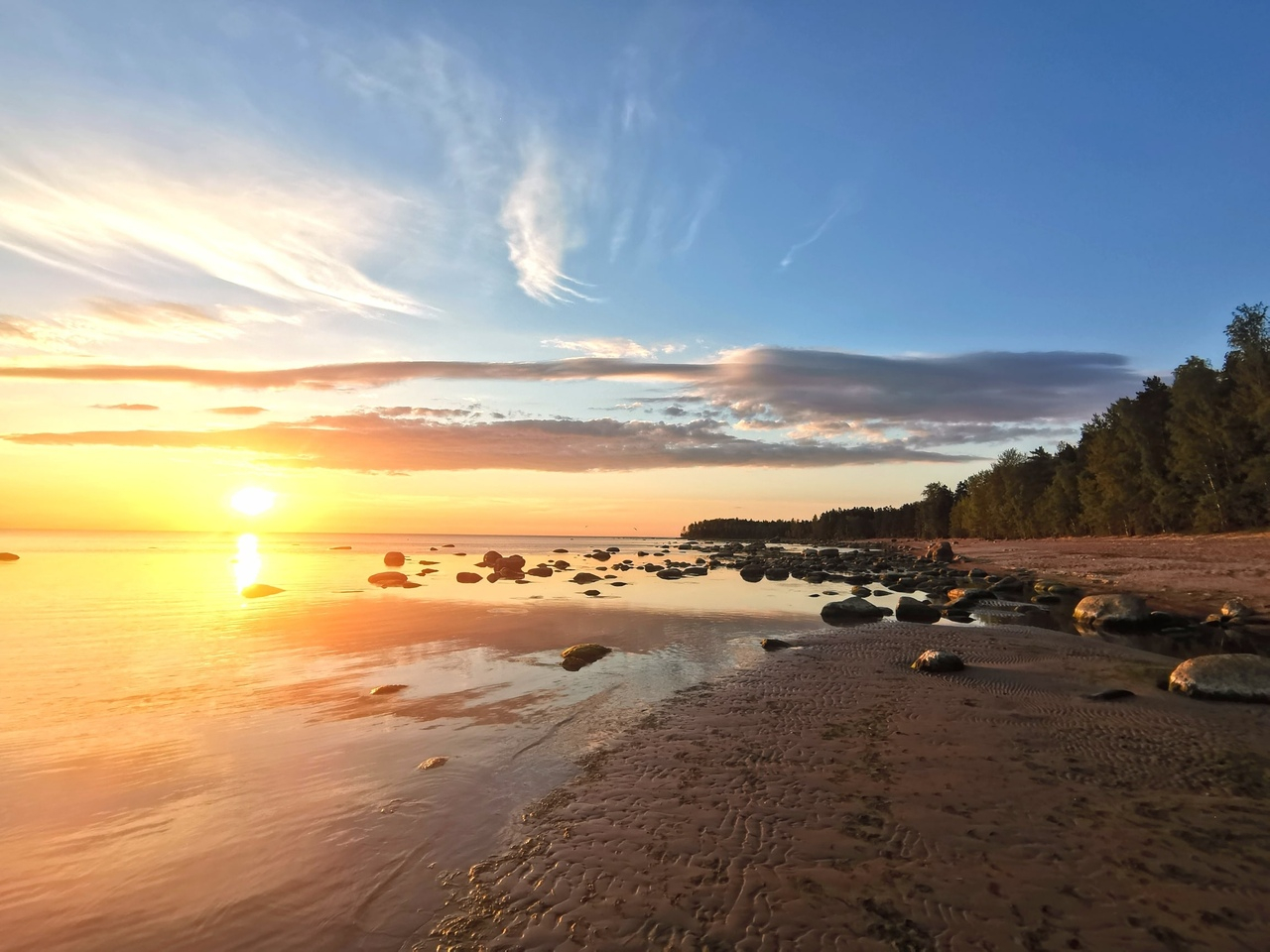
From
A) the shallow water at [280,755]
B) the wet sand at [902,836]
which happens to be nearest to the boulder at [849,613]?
the shallow water at [280,755]

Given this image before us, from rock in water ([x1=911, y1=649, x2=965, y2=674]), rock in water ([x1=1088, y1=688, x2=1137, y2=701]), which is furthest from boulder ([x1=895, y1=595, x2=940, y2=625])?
rock in water ([x1=1088, y1=688, x2=1137, y2=701])

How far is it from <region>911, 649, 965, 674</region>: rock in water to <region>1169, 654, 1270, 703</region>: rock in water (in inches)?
153

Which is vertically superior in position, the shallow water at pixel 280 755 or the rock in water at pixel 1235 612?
the shallow water at pixel 280 755

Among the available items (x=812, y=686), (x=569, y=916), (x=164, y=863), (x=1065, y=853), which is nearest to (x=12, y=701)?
(x=164, y=863)

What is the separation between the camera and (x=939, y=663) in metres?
14.8

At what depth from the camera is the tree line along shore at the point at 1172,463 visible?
49.0 metres

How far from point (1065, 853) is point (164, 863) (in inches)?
346

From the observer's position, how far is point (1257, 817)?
6641mm

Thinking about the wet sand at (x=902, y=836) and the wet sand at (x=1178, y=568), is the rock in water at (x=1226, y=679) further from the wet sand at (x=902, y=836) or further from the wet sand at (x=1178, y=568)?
the wet sand at (x=1178, y=568)

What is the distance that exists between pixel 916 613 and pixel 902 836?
20.3 m

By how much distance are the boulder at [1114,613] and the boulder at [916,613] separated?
4744 millimetres

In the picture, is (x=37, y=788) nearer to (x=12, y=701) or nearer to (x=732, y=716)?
(x=12, y=701)

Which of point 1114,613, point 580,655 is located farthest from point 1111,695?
point 1114,613

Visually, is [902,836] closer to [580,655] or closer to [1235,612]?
[580,655]
